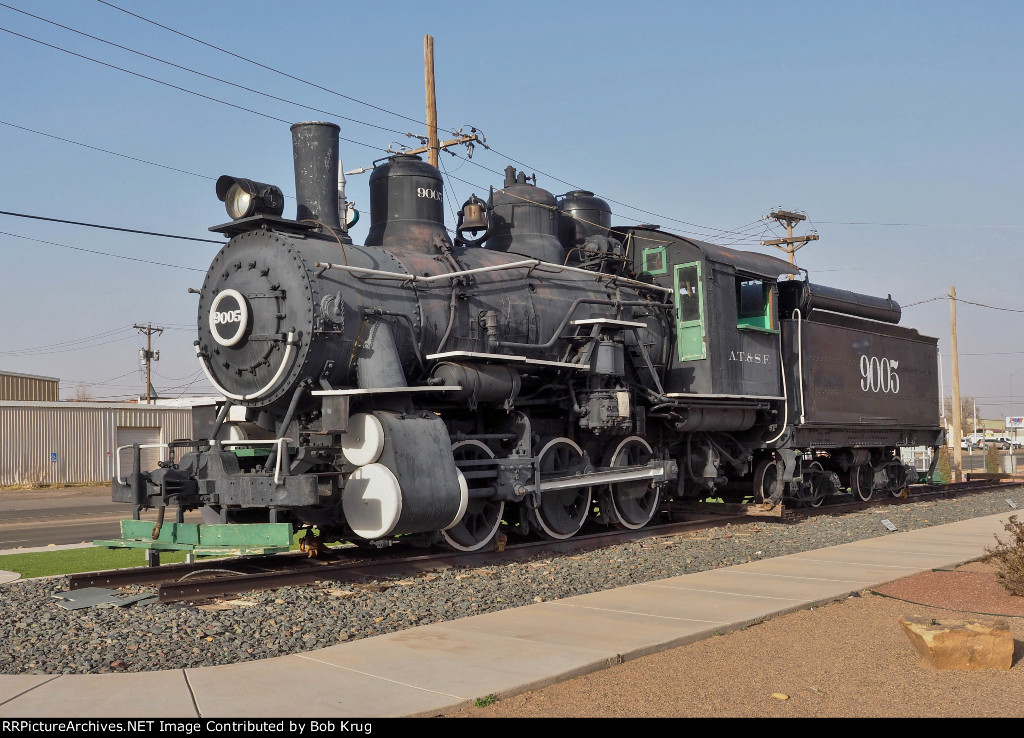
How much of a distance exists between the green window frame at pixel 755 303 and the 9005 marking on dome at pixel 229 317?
7463mm

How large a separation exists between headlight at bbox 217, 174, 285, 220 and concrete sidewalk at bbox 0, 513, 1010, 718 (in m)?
4.84

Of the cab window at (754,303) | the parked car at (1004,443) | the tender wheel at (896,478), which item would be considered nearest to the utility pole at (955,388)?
the tender wheel at (896,478)

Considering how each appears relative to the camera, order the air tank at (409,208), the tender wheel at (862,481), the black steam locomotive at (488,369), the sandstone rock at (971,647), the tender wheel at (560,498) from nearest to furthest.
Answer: the sandstone rock at (971,647) → the black steam locomotive at (488,369) → the air tank at (409,208) → the tender wheel at (560,498) → the tender wheel at (862,481)

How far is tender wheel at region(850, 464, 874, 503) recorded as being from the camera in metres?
16.7

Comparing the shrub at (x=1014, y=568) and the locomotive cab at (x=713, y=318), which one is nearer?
the shrub at (x=1014, y=568)

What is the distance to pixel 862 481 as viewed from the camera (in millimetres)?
17031

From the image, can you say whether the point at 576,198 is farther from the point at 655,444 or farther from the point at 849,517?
the point at 849,517

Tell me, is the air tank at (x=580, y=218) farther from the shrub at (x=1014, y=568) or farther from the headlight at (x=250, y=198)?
the shrub at (x=1014, y=568)

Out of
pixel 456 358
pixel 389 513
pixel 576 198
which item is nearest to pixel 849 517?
pixel 576 198

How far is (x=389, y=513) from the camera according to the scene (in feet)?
27.9

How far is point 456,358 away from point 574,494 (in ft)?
9.30

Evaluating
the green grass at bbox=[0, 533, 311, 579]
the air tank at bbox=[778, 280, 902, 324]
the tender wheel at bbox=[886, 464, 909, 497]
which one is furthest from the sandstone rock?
the tender wheel at bbox=[886, 464, 909, 497]

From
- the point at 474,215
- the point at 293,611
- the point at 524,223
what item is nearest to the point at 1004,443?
the point at 524,223

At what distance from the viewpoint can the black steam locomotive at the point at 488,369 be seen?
8.94 meters
